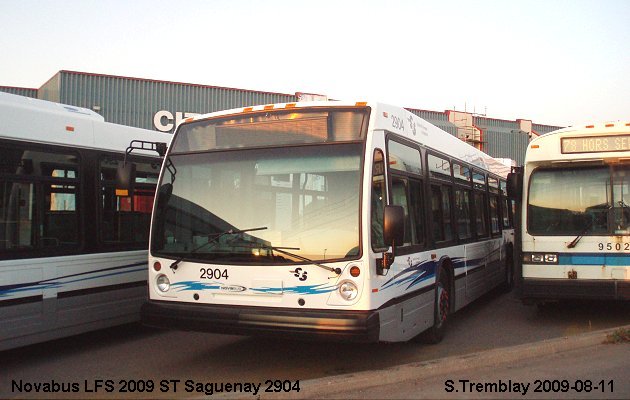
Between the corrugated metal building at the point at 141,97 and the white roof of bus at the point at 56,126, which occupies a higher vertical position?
the corrugated metal building at the point at 141,97

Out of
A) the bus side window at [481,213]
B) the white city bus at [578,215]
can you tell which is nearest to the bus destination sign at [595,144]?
the white city bus at [578,215]

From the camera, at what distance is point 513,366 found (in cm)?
690

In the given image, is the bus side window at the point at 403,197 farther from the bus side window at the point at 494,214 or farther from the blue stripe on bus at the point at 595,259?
the bus side window at the point at 494,214

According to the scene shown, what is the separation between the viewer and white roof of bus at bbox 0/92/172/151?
7018mm

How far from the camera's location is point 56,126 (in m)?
7.62

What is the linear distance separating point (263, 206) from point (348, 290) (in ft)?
3.91

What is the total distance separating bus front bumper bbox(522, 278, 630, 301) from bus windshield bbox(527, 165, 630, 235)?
2.31 ft

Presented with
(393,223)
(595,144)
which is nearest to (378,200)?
(393,223)

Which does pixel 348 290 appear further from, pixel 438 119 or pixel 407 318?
pixel 438 119

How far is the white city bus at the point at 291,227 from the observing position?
602cm

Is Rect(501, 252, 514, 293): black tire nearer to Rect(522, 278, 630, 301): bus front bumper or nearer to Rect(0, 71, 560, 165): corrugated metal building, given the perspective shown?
Rect(522, 278, 630, 301): bus front bumper

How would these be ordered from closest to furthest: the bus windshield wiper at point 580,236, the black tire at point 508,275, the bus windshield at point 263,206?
the bus windshield at point 263,206 < the bus windshield wiper at point 580,236 < the black tire at point 508,275

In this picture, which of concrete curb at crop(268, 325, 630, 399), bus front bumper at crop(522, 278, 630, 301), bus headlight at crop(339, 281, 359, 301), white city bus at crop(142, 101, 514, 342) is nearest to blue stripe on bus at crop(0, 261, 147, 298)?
white city bus at crop(142, 101, 514, 342)

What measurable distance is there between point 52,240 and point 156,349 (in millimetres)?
1895
